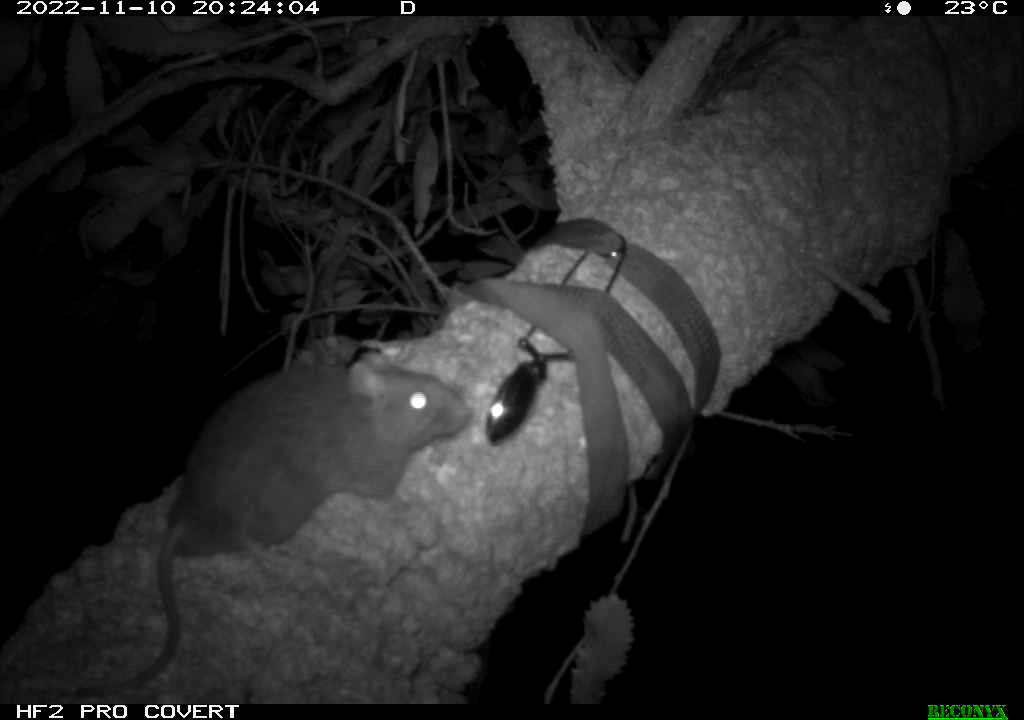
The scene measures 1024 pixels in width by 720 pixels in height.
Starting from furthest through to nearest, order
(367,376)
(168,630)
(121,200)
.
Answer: (121,200)
(367,376)
(168,630)

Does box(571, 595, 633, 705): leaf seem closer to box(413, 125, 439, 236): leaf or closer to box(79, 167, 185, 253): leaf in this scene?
box(413, 125, 439, 236): leaf

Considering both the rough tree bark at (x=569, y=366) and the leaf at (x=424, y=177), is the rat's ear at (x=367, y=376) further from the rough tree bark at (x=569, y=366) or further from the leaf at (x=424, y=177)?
the leaf at (x=424, y=177)

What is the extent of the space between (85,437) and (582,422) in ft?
10.0

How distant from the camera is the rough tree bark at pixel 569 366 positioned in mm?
718

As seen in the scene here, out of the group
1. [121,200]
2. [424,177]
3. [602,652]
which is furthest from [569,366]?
[121,200]

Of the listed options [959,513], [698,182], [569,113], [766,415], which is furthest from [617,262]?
[959,513]

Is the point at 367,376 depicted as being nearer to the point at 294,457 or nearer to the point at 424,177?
the point at 294,457

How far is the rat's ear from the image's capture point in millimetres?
806

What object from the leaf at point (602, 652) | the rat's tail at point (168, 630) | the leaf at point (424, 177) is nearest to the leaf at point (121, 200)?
the leaf at point (424, 177)

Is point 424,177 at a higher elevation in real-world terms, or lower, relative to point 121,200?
higher

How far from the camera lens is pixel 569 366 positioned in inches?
32.8

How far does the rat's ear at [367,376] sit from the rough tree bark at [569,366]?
0.05 m

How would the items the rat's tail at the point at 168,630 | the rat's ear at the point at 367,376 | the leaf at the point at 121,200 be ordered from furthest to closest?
1. the leaf at the point at 121,200
2. the rat's ear at the point at 367,376
3. the rat's tail at the point at 168,630

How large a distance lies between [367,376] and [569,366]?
25 centimetres
